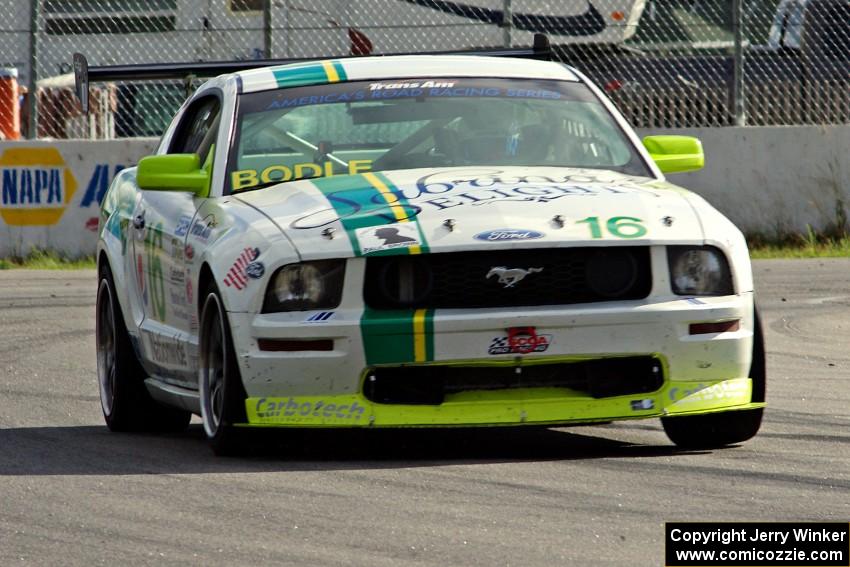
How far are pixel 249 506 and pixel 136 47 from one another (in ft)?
43.0

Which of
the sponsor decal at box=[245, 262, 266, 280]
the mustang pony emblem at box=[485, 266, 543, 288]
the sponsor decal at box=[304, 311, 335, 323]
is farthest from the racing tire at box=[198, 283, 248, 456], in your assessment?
the mustang pony emblem at box=[485, 266, 543, 288]

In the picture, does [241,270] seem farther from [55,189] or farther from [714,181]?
[55,189]

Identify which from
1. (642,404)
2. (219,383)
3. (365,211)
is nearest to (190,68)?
(219,383)

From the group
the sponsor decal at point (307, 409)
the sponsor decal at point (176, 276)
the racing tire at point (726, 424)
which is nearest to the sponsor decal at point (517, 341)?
the sponsor decal at point (307, 409)

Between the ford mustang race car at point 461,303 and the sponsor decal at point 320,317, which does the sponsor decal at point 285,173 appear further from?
the sponsor decal at point 320,317

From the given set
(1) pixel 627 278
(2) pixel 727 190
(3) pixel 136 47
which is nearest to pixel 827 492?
(1) pixel 627 278

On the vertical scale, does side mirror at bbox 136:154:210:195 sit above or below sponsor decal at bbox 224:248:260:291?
above

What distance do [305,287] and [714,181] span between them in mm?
9921

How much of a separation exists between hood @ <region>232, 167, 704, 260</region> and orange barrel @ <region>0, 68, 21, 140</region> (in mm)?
10253

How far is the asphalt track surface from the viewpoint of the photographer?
184 inches

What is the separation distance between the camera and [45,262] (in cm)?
1580

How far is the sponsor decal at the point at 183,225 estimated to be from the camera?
22.3 feet

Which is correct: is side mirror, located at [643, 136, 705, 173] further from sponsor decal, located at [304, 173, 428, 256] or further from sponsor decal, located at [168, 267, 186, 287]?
sponsor decal, located at [168, 267, 186, 287]

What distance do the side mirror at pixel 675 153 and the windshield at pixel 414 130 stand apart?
151 millimetres
